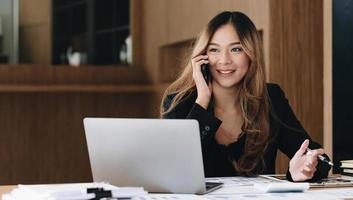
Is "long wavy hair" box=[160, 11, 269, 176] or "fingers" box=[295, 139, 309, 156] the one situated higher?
"long wavy hair" box=[160, 11, 269, 176]

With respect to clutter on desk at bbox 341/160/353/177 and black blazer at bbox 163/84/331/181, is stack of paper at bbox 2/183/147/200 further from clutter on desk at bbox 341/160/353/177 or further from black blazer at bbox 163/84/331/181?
clutter on desk at bbox 341/160/353/177

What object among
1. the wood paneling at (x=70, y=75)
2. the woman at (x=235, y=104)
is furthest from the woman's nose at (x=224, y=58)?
the wood paneling at (x=70, y=75)

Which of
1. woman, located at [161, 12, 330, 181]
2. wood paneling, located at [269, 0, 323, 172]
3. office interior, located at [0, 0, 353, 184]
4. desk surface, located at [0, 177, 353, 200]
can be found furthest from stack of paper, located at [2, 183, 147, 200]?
wood paneling, located at [269, 0, 323, 172]

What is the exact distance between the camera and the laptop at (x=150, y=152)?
189 centimetres

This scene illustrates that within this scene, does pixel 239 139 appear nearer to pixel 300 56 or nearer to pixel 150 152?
pixel 150 152

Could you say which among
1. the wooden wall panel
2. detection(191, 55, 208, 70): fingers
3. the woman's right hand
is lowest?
the wooden wall panel

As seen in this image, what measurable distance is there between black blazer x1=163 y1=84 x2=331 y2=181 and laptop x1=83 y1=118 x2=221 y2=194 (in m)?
0.57

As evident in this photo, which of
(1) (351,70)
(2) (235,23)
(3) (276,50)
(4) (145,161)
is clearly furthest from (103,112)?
(4) (145,161)

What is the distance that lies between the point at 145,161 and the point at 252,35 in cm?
93

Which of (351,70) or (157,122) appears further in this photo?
(351,70)

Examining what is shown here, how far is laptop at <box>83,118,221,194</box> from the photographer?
189 centimetres

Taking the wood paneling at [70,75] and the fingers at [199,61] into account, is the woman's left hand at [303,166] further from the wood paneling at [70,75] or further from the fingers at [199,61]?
the wood paneling at [70,75]

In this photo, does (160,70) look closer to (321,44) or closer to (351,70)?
(321,44)

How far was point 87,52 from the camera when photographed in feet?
20.4
